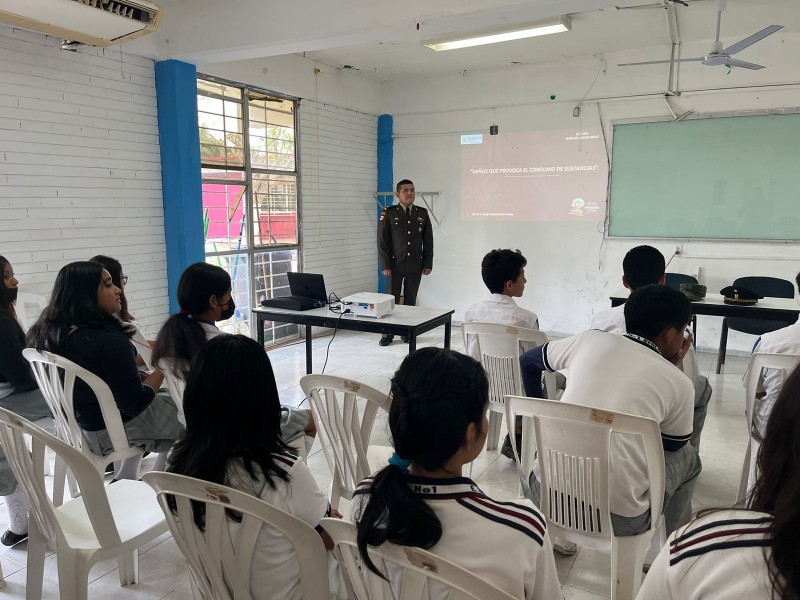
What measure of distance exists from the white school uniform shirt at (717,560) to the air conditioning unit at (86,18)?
364 centimetres

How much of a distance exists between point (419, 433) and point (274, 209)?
16.4 feet

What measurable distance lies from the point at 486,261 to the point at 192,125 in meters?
2.77

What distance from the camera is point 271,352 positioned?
557 centimetres

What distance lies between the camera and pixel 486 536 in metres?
0.99

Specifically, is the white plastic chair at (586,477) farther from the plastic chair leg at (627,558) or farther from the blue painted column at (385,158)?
the blue painted column at (385,158)

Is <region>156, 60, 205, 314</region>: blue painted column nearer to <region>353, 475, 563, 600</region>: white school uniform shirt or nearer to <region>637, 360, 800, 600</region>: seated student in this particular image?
<region>353, 475, 563, 600</region>: white school uniform shirt

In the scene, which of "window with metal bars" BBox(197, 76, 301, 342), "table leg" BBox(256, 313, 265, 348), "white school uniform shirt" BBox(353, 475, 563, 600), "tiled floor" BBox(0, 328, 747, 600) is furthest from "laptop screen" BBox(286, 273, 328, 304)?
"white school uniform shirt" BBox(353, 475, 563, 600)

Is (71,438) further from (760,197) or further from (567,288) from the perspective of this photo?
(760,197)

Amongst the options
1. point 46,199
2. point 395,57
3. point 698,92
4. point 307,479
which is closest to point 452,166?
point 395,57

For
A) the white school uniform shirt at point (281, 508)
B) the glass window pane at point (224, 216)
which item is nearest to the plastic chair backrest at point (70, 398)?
the white school uniform shirt at point (281, 508)

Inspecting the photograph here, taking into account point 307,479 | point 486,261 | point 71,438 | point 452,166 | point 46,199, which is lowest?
point 71,438

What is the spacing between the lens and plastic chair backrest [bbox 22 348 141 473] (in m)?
2.04

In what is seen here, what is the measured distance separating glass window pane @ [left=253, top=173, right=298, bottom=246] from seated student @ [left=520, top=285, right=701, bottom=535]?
424 cm

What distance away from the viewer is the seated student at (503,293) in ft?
9.89
